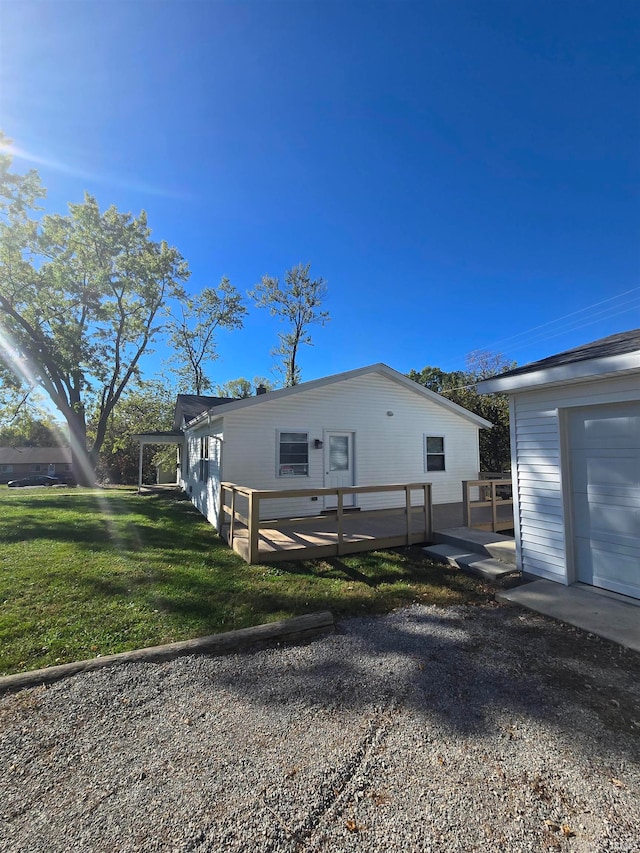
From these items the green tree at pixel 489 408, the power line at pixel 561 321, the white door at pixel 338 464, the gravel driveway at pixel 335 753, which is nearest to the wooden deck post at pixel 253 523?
the gravel driveway at pixel 335 753

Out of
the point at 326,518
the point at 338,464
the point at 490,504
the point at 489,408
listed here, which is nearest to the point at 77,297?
the point at 338,464

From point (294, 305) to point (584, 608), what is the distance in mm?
24488

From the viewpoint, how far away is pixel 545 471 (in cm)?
475

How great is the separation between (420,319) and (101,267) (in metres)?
19.8

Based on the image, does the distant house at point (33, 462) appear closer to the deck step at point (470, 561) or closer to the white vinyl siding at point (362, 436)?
the white vinyl siding at point (362, 436)

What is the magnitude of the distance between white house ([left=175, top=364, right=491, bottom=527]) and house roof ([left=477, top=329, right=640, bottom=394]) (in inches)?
199

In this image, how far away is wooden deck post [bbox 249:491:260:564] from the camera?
5555mm

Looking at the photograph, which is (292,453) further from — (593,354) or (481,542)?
(593,354)

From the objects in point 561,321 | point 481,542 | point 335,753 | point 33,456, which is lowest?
point 335,753

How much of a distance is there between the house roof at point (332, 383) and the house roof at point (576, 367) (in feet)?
15.7

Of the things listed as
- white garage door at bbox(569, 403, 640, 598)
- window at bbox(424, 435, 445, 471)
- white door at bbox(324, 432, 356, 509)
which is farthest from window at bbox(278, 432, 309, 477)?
white garage door at bbox(569, 403, 640, 598)

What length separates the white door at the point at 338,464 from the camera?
32.4 feet

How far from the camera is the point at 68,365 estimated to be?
20922mm

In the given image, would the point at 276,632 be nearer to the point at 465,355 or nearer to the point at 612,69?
the point at 612,69
